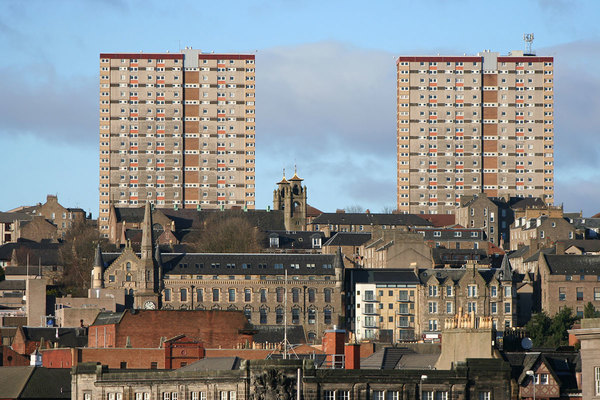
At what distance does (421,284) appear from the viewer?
634 ft

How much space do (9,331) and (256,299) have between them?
5109 cm

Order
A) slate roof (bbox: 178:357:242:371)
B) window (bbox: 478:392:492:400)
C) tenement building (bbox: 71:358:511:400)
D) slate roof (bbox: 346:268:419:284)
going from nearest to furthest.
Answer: tenement building (bbox: 71:358:511:400), window (bbox: 478:392:492:400), slate roof (bbox: 178:357:242:371), slate roof (bbox: 346:268:419:284)

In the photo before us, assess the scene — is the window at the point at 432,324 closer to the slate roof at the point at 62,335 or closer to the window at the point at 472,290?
the window at the point at 472,290

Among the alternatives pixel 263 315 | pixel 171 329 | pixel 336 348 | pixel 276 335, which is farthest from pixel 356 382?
pixel 263 315

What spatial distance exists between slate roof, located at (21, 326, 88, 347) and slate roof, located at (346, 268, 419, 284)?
57.9 m

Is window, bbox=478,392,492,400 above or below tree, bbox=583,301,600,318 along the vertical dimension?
below

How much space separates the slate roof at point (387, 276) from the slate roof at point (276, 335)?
39020 millimetres

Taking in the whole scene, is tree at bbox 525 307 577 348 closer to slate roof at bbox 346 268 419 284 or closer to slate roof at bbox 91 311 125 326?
slate roof at bbox 346 268 419 284

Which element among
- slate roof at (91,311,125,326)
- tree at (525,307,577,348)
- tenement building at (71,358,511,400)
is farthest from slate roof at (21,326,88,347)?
tenement building at (71,358,511,400)

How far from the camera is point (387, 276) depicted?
196m

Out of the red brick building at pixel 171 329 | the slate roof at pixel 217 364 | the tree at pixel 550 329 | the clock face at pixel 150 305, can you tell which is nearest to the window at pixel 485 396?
the slate roof at pixel 217 364

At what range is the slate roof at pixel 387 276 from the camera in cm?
19512

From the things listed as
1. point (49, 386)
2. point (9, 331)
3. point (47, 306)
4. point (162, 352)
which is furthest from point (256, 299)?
point (49, 386)

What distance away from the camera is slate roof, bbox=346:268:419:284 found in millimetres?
195125
